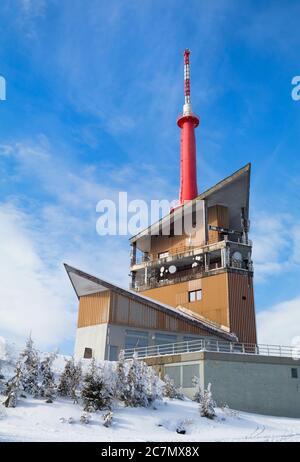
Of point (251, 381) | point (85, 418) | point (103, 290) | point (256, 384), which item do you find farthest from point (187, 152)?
point (85, 418)

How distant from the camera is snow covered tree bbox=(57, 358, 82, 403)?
2036 cm

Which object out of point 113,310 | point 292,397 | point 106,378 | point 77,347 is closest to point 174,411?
point 106,378

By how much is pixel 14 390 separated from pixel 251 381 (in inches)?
592

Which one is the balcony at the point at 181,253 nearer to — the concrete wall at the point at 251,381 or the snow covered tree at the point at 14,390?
the concrete wall at the point at 251,381

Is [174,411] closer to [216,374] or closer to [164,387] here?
[164,387]

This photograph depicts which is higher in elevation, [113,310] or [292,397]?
[113,310]

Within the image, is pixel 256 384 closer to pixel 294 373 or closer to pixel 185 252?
pixel 294 373

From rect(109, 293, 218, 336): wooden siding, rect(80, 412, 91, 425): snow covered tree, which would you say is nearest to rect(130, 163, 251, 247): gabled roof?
rect(109, 293, 218, 336): wooden siding

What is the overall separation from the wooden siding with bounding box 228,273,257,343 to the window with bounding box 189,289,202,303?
3827 mm

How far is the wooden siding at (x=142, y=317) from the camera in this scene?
113 ft

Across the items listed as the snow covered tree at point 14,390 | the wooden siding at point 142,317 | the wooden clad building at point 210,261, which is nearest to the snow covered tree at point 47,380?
the snow covered tree at point 14,390

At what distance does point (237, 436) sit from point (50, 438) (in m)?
7.59
